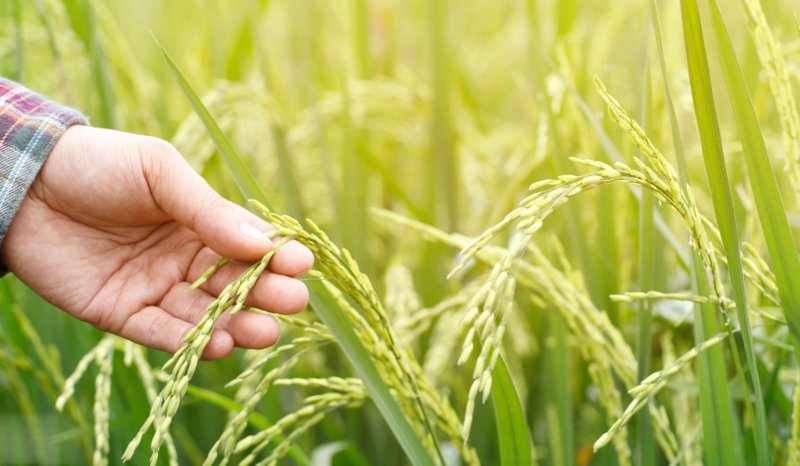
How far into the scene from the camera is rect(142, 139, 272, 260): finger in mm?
528

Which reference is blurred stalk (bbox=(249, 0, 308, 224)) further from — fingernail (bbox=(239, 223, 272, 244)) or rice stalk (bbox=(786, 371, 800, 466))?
rice stalk (bbox=(786, 371, 800, 466))

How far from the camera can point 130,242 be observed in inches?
29.9

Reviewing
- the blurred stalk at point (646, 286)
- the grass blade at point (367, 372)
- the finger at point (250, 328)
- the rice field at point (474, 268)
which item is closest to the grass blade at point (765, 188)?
the rice field at point (474, 268)

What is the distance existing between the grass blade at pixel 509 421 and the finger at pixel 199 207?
0.94ft

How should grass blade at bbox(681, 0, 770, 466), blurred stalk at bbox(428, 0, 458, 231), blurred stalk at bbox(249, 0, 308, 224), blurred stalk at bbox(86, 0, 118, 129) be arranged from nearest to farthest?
grass blade at bbox(681, 0, 770, 466) → blurred stalk at bbox(86, 0, 118, 129) → blurred stalk at bbox(249, 0, 308, 224) → blurred stalk at bbox(428, 0, 458, 231)

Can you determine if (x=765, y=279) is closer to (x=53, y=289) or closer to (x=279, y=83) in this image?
(x=53, y=289)

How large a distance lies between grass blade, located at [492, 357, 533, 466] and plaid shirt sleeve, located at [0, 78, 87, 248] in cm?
69

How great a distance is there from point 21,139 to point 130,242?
8.1 inches

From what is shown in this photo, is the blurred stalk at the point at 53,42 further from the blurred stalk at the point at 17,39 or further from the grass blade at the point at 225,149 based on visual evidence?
the grass blade at the point at 225,149

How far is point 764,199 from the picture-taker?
0.45m

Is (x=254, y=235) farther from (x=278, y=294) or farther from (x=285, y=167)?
(x=285, y=167)

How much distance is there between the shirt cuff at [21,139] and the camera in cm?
65

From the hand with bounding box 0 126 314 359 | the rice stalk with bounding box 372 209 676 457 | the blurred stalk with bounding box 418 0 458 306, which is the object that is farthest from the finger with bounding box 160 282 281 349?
the blurred stalk with bounding box 418 0 458 306

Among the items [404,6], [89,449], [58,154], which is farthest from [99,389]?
[404,6]
